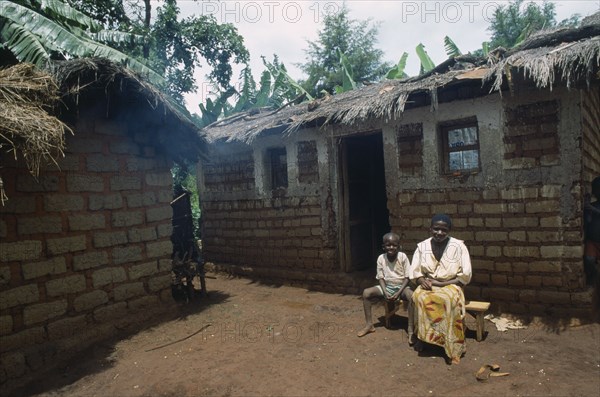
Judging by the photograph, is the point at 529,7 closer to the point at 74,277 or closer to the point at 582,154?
the point at 582,154

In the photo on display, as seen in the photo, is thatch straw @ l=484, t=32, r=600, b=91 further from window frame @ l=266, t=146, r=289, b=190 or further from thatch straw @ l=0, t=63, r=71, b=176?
thatch straw @ l=0, t=63, r=71, b=176

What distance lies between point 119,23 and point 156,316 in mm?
12182

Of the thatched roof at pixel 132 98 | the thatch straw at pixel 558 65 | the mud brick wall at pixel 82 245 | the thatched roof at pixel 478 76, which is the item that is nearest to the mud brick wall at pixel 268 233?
the thatched roof at pixel 478 76

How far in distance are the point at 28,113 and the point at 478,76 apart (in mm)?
5043

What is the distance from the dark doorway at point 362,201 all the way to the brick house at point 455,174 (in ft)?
0.11

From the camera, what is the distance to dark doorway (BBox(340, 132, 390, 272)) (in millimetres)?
6949

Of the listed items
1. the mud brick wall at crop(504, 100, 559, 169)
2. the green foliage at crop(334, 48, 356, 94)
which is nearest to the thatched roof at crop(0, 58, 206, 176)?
the mud brick wall at crop(504, 100, 559, 169)

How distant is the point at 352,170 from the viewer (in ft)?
24.3

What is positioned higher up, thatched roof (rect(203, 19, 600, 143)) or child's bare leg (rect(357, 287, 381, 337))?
thatched roof (rect(203, 19, 600, 143))

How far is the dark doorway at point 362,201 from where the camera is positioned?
6.95 metres

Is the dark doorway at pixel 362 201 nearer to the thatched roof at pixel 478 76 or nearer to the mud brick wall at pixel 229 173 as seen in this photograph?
the thatched roof at pixel 478 76

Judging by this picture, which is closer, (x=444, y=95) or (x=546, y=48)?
(x=546, y=48)

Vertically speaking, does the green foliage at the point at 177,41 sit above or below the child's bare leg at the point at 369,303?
Result: above

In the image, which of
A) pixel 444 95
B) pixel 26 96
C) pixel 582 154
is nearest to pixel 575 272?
pixel 582 154
